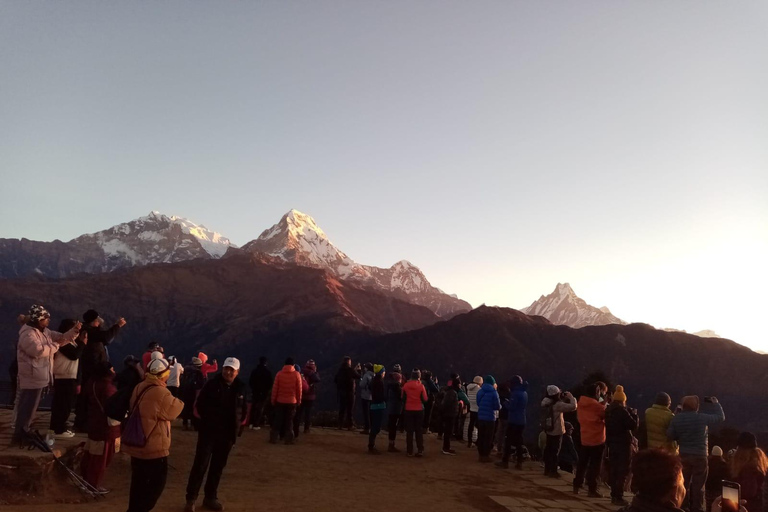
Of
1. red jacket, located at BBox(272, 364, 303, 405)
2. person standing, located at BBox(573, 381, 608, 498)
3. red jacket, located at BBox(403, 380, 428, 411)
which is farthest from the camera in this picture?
red jacket, located at BBox(272, 364, 303, 405)

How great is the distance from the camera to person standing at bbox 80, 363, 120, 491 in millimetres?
6824

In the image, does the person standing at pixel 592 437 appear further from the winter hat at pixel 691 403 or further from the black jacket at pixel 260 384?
the black jacket at pixel 260 384

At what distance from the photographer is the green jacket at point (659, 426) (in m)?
8.59

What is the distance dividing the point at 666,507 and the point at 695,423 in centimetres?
565

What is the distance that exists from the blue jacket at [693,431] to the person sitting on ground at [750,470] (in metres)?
0.68

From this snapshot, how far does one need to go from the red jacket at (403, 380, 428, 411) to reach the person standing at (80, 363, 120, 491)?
6.27m

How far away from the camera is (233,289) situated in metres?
121

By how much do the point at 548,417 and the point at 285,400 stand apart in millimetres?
5645

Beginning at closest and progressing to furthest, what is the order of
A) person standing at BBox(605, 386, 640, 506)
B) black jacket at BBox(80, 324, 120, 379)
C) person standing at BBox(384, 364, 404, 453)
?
black jacket at BBox(80, 324, 120, 379)
person standing at BBox(605, 386, 640, 506)
person standing at BBox(384, 364, 404, 453)

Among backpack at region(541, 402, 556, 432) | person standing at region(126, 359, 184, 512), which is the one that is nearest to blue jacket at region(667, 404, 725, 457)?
backpack at region(541, 402, 556, 432)

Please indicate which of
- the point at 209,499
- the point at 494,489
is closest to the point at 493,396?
the point at 494,489

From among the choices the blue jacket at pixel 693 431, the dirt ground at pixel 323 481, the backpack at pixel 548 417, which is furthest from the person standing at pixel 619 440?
the backpack at pixel 548 417

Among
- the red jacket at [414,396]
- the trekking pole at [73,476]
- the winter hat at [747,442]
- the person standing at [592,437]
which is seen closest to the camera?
the trekking pole at [73,476]

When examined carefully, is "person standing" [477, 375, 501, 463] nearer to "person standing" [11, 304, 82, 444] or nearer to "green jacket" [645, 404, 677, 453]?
"green jacket" [645, 404, 677, 453]
